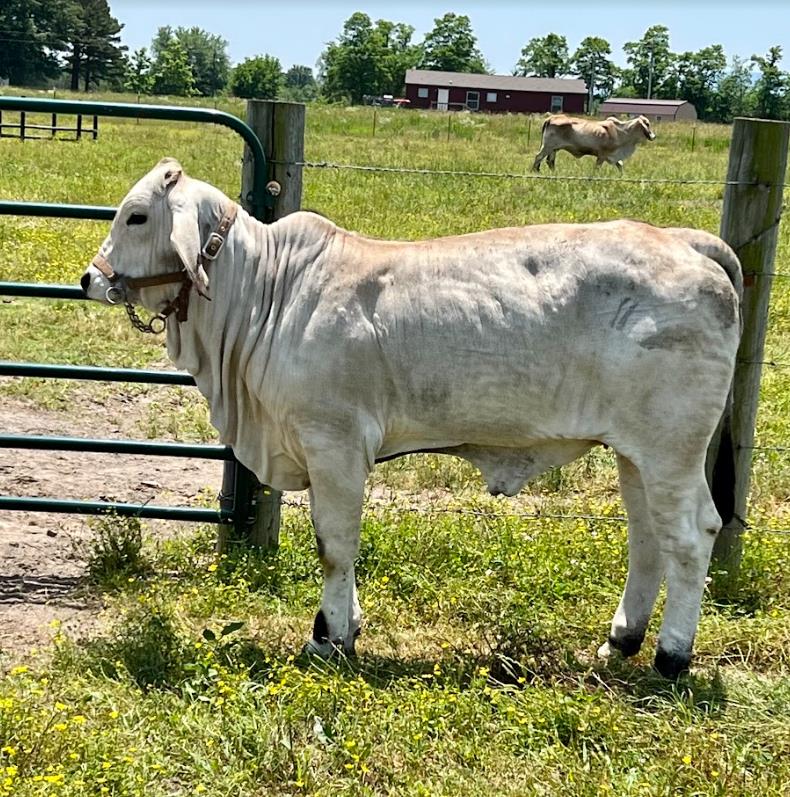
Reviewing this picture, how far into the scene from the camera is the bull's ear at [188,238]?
4.61 metres

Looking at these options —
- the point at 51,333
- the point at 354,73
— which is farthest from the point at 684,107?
the point at 51,333

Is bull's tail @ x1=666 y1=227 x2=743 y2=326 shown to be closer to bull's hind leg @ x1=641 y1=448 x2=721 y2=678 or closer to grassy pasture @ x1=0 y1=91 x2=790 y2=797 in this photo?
bull's hind leg @ x1=641 y1=448 x2=721 y2=678

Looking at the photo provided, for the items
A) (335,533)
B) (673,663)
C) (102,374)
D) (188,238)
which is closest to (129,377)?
(102,374)

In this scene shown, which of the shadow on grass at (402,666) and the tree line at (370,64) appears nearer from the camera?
the shadow on grass at (402,666)

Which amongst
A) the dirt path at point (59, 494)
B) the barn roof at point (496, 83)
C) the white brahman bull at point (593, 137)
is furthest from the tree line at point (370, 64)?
the dirt path at point (59, 494)

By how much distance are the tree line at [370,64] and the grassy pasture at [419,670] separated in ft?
268

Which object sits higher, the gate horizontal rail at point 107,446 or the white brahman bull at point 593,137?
the white brahman bull at point 593,137

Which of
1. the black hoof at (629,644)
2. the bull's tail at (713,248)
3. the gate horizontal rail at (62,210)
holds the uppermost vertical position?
the bull's tail at (713,248)

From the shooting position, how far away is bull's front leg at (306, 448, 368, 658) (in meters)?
4.74

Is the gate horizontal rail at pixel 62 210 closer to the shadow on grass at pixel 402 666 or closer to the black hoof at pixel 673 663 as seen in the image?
the shadow on grass at pixel 402 666

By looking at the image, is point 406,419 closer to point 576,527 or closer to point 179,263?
point 179,263

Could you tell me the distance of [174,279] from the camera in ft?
15.8

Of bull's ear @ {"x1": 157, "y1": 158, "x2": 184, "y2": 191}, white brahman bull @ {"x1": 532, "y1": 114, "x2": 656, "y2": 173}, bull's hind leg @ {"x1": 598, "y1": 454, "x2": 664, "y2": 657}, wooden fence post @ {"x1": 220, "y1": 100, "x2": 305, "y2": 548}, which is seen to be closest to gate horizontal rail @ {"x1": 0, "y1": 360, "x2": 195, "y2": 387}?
wooden fence post @ {"x1": 220, "y1": 100, "x2": 305, "y2": 548}

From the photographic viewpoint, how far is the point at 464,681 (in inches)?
191
